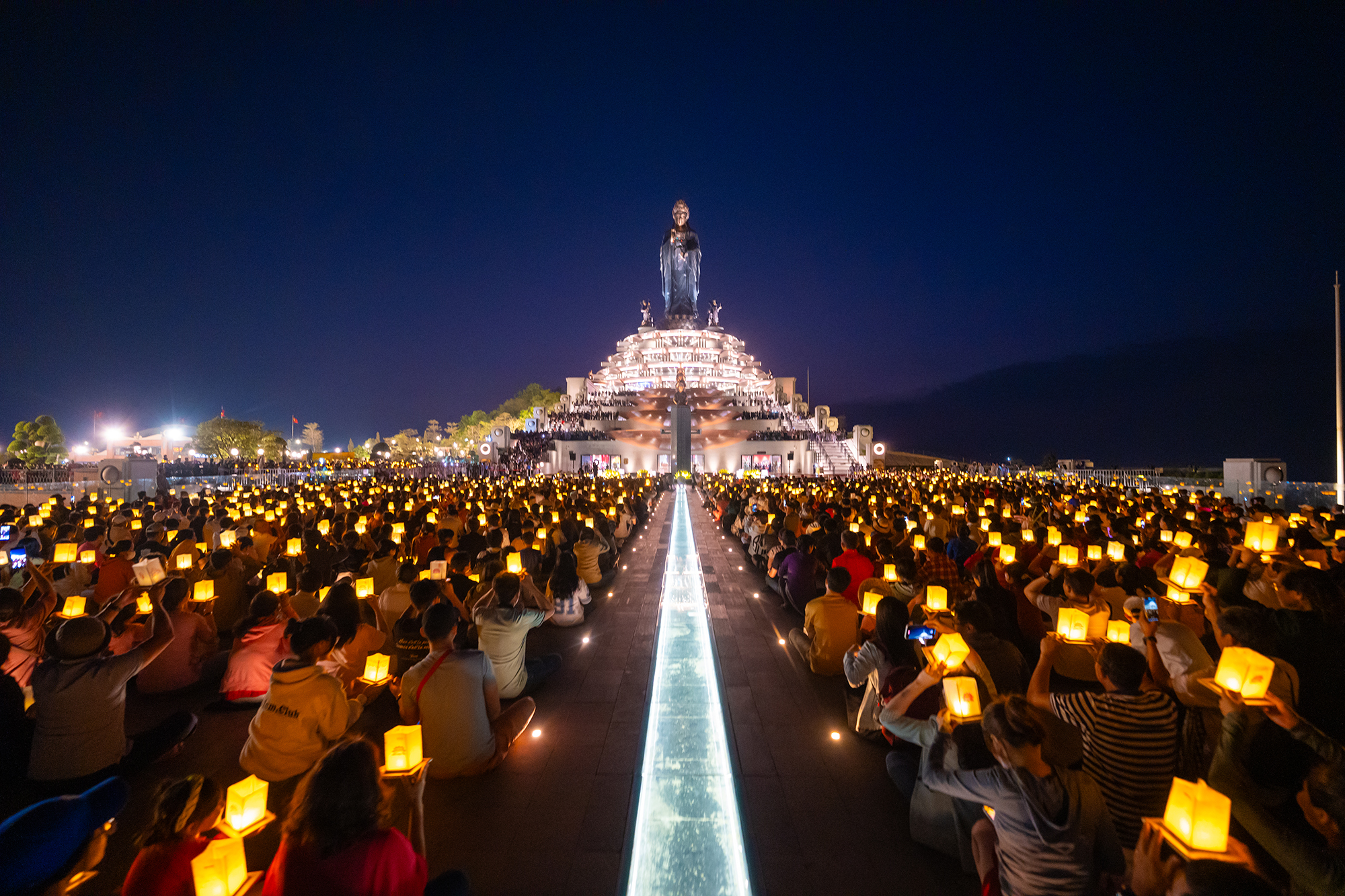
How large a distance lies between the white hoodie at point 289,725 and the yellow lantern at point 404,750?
1.34m

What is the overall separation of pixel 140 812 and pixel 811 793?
5027mm

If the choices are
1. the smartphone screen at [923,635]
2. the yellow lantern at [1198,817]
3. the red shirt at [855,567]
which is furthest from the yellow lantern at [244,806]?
the red shirt at [855,567]

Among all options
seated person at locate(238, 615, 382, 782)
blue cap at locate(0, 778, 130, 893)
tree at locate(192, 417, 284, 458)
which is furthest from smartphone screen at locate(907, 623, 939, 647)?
tree at locate(192, 417, 284, 458)

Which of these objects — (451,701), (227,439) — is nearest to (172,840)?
(451,701)

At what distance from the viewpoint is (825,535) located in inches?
371

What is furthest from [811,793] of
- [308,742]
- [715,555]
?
[715,555]

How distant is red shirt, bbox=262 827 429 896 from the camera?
1978 millimetres

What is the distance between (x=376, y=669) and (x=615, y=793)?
2.09 metres

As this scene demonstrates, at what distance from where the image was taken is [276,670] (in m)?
3.72

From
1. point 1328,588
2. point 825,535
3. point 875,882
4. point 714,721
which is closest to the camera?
point 875,882

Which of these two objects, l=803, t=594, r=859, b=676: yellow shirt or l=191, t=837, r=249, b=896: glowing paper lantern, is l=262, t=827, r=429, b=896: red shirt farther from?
l=803, t=594, r=859, b=676: yellow shirt

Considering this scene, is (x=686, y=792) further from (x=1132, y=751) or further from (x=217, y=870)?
(x=217, y=870)

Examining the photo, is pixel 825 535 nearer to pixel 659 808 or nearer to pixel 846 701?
pixel 846 701

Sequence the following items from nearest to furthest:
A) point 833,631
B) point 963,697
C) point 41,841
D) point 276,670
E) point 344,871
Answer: point 344,871
point 41,841
point 963,697
point 276,670
point 833,631
